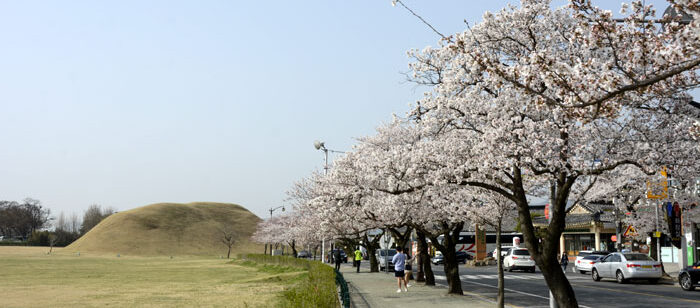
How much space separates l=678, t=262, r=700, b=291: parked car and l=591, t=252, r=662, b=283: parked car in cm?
461

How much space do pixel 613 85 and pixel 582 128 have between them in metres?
6.28

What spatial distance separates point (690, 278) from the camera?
25750 mm

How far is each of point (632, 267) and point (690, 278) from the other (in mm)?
5432

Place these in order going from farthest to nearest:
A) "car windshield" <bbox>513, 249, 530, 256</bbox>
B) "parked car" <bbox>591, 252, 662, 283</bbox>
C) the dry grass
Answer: the dry grass, "car windshield" <bbox>513, 249, 530, 256</bbox>, "parked car" <bbox>591, 252, 662, 283</bbox>

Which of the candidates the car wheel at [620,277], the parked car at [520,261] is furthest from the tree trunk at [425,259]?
the parked car at [520,261]

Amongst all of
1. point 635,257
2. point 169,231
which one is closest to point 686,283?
point 635,257

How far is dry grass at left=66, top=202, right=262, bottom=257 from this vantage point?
142m

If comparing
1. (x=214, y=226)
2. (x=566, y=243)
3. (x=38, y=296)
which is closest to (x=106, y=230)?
(x=214, y=226)

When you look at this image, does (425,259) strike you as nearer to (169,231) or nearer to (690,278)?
(690,278)

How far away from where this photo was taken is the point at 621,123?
43.0ft

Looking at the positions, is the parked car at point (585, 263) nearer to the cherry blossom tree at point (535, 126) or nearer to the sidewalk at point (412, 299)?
the sidewalk at point (412, 299)

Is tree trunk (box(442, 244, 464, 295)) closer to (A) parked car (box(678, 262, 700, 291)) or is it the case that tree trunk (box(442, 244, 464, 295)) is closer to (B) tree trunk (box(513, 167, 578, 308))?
(A) parked car (box(678, 262, 700, 291))

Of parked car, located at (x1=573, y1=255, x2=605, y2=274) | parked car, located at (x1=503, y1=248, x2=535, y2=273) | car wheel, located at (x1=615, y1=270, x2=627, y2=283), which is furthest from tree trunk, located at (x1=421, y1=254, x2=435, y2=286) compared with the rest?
parked car, located at (x1=503, y1=248, x2=535, y2=273)

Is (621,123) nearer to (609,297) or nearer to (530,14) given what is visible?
(530,14)
